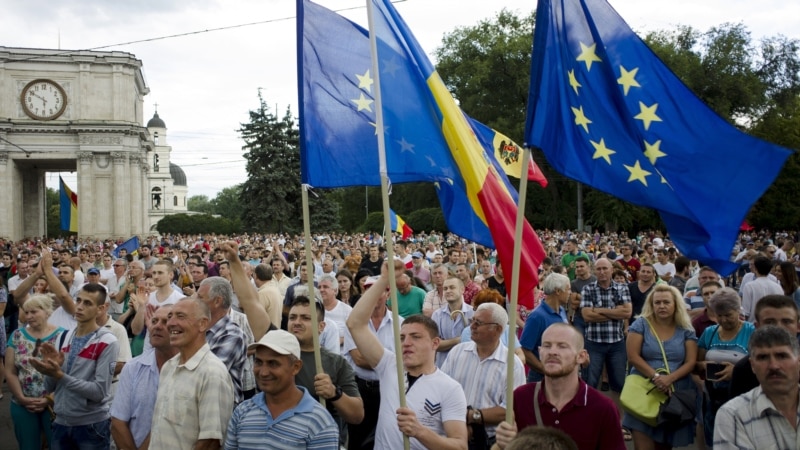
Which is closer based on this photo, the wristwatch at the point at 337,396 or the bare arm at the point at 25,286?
the wristwatch at the point at 337,396

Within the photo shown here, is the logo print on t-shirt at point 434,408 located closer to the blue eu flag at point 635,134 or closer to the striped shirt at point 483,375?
the striped shirt at point 483,375

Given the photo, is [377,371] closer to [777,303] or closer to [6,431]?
[777,303]

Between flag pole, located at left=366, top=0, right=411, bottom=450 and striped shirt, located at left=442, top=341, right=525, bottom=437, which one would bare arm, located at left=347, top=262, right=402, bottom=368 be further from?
striped shirt, located at left=442, top=341, right=525, bottom=437

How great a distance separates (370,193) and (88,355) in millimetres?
69258

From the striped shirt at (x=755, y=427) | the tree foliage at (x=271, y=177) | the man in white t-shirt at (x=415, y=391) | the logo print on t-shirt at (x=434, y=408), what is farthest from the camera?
the tree foliage at (x=271, y=177)

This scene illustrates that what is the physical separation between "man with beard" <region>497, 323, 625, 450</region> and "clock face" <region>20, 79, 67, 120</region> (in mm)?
67474

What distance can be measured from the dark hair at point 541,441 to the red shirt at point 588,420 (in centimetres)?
139

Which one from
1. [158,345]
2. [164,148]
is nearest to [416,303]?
[158,345]

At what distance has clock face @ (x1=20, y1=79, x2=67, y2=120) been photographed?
212 feet

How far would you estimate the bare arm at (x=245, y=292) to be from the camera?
228 inches

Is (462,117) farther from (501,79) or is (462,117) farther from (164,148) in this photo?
(164,148)

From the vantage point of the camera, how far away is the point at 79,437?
20.0 ft

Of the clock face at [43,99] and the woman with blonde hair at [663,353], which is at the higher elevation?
the clock face at [43,99]

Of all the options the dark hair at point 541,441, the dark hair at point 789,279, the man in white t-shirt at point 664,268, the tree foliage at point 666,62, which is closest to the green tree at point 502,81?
the tree foliage at point 666,62
